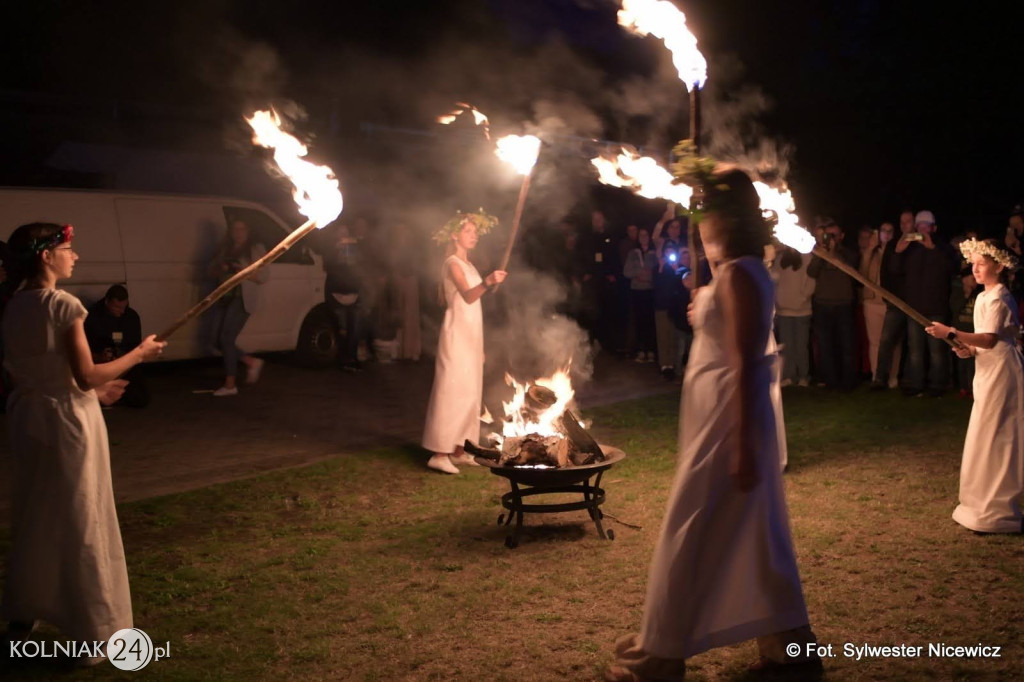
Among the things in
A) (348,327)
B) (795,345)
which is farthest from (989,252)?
(348,327)

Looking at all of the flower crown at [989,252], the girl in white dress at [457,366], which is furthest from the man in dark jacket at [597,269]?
the flower crown at [989,252]

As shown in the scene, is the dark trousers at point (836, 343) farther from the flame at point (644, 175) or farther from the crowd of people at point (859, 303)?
the flame at point (644, 175)

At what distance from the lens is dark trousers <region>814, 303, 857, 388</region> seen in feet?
45.8

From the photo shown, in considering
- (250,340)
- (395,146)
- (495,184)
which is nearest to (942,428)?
(250,340)

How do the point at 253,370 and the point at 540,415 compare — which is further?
the point at 253,370

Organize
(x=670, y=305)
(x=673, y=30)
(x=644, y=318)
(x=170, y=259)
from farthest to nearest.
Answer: (x=644, y=318)
(x=670, y=305)
(x=170, y=259)
(x=673, y=30)

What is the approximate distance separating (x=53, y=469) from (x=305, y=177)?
217 centimetres

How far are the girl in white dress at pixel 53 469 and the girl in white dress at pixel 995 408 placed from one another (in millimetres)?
5923

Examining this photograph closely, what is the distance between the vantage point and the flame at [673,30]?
646 centimetres

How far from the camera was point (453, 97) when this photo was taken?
26.6m

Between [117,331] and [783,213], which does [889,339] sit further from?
[117,331]

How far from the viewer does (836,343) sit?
14.2m

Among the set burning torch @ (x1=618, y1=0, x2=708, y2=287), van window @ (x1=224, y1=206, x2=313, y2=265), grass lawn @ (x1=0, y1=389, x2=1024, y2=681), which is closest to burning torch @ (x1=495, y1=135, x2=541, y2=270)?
burning torch @ (x1=618, y1=0, x2=708, y2=287)

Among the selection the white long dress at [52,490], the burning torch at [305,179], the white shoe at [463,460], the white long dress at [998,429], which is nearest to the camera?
the white long dress at [52,490]
